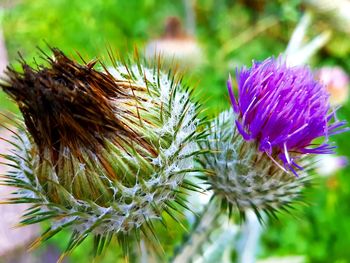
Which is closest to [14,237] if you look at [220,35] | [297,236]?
[297,236]

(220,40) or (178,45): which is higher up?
(220,40)

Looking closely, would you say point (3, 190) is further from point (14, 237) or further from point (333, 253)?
point (333, 253)

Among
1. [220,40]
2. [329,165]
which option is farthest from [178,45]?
[329,165]

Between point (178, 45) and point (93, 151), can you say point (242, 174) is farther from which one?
point (178, 45)

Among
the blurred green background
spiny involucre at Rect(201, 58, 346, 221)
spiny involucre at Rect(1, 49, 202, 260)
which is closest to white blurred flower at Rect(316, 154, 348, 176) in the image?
the blurred green background

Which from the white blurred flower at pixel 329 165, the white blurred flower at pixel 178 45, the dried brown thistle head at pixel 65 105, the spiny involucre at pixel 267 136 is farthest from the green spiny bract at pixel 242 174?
the white blurred flower at pixel 178 45

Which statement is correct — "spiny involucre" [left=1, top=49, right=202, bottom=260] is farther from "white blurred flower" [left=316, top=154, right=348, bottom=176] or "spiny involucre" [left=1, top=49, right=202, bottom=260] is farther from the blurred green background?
"white blurred flower" [left=316, top=154, right=348, bottom=176]

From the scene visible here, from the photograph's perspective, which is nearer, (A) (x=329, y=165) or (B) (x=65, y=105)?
(B) (x=65, y=105)
